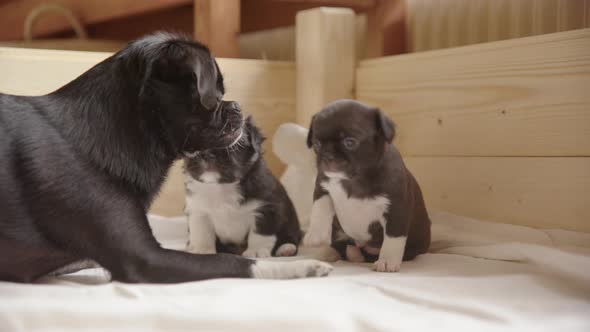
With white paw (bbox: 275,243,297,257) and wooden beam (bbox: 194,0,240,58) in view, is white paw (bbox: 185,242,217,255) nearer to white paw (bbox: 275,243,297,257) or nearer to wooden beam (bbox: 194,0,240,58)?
white paw (bbox: 275,243,297,257)

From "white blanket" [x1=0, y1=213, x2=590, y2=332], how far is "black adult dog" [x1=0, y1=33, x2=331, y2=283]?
0.23 ft

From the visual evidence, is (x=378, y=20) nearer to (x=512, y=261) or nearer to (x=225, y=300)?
(x=512, y=261)

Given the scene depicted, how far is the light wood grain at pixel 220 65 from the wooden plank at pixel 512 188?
0.58 meters

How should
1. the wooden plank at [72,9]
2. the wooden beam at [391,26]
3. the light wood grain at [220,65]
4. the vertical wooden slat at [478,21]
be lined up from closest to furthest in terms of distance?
the light wood grain at [220,65] < the vertical wooden slat at [478,21] < the wooden beam at [391,26] < the wooden plank at [72,9]

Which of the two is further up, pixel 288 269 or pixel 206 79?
pixel 206 79

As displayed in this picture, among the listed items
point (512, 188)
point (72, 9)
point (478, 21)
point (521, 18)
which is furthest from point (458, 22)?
point (72, 9)

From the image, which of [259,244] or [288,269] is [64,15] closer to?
[259,244]

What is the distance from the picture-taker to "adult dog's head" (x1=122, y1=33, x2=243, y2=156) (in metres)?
1.48

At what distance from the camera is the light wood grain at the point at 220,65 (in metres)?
2.21

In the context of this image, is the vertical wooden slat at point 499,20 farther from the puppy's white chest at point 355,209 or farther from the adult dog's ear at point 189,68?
the adult dog's ear at point 189,68

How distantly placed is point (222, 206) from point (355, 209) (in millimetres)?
458

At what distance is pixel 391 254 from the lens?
64.9 inches

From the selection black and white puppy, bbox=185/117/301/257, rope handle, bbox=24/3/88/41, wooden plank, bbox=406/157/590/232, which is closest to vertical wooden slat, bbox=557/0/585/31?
wooden plank, bbox=406/157/590/232

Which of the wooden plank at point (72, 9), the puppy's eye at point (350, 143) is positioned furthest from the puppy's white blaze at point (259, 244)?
the wooden plank at point (72, 9)
